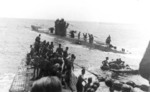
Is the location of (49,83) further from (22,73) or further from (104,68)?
(104,68)

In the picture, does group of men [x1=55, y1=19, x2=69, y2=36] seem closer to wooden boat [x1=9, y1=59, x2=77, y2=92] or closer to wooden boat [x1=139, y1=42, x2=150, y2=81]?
wooden boat [x1=9, y1=59, x2=77, y2=92]

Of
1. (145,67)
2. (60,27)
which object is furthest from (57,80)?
(60,27)

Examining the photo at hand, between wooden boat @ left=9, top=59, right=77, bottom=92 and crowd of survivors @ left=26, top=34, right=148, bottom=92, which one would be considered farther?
wooden boat @ left=9, top=59, right=77, bottom=92

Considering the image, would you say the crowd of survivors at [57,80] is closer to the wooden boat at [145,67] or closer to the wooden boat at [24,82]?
the wooden boat at [24,82]

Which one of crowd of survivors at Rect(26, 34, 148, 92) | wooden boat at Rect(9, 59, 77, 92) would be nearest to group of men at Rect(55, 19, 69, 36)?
wooden boat at Rect(9, 59, 77, 92)

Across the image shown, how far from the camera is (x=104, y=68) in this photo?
904 inches

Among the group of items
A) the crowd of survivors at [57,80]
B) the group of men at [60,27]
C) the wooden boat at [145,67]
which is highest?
the wooden boat at [145,67]

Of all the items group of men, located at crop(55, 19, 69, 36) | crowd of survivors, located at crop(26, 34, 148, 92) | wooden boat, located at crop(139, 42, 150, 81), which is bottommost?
group of men, located at crop(55, 19, 69, 36)

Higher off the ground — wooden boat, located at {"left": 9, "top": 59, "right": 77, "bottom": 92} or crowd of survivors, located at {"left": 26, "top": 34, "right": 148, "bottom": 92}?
crowd of survivors, located at {"left": 26, "top": 34, "right": 148, "bottom": 92}

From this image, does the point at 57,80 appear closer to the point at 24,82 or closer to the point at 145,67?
the point at 145,67

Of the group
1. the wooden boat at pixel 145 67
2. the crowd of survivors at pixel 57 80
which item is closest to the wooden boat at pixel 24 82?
the crowd of survivors at pixel 57 80

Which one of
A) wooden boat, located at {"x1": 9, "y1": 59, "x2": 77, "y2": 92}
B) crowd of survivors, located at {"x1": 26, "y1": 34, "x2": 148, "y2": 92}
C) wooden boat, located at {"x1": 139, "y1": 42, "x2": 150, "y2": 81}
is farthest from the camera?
wooden boat, located at {"x1": 9, "y1": 59, "x2": 77, "y2": 92}

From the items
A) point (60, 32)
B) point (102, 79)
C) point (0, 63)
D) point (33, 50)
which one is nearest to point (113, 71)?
point (102, 79)

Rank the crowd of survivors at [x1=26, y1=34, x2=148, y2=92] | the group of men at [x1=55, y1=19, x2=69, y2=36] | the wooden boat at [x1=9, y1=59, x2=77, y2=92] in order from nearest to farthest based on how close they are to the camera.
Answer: the crowd of survivors at [x1=26, y1=34, x2=148, y2=92]
the wooden boat at [x1=9, y1=59, x2=77, y2=92]
the group of men at [x1=55, y1=19, x2=69, y2=36]
